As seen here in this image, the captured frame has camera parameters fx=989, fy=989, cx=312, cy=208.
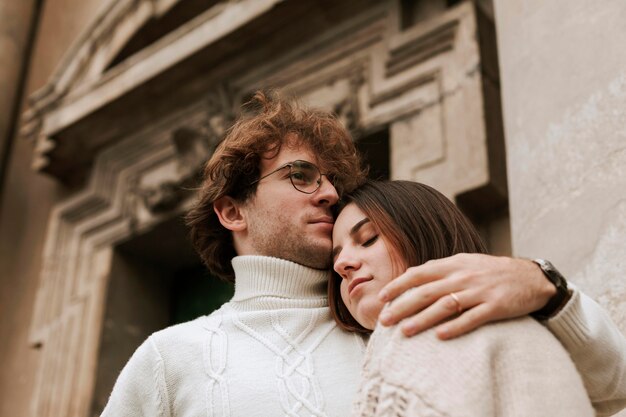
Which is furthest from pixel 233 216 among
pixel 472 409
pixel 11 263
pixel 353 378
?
pixel 11 263

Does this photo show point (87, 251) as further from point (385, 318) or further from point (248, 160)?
point (385, 318)

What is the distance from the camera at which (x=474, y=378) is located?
144 cm

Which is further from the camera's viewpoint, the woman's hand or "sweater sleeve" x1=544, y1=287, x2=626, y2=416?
"sweater sleeve" x1=544, y1=287, x2=626, y2=416

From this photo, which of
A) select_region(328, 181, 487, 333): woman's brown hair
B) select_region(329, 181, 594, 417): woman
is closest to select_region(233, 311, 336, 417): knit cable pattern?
select_region(328, 181, 487, 333): woman's brown hair

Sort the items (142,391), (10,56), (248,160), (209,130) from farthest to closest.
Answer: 1. (10,56)
2. (209,130)
3. (248,160)
4. (142,391)

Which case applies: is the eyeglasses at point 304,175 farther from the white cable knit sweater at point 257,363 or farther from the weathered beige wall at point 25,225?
the weathered beige wall at point 25,225

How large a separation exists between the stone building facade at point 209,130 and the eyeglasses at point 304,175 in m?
0.57

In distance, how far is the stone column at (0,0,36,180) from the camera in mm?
5996

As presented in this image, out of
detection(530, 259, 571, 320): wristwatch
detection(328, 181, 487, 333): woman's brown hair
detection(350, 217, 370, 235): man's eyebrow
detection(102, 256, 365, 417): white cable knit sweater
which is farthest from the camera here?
detection(102, 256, 365, 417): white cable knit sweater

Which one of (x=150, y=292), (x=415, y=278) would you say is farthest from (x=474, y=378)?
(x=150, y=292)

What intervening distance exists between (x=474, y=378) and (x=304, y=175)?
1.13 metres

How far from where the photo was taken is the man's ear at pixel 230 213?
257cm

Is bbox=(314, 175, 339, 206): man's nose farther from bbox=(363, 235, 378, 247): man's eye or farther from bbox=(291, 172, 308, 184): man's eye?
bbox=(363, 235, 378, 247): man's eye

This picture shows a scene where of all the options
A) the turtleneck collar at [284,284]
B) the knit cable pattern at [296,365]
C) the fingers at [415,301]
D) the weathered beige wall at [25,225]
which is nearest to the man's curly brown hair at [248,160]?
the turtleneck collar at [284,284]
